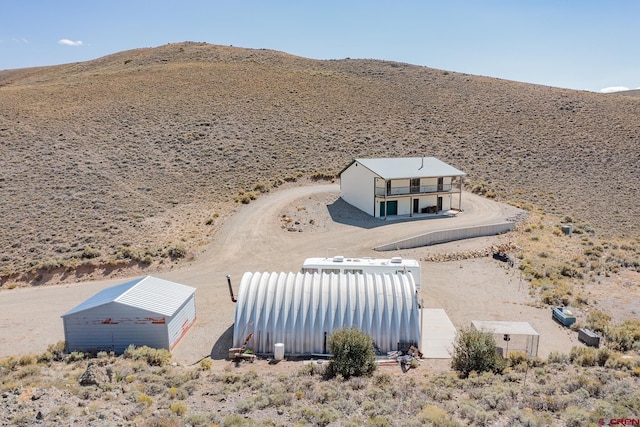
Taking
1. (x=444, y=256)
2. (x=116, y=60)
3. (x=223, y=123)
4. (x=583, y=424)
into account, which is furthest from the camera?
(x=116, y=60)

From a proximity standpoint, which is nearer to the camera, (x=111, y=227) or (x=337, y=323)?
(x=337, y=323)

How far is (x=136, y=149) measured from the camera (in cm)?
5188

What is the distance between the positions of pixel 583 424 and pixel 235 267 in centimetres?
2287

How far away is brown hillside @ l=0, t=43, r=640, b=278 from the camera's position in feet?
121

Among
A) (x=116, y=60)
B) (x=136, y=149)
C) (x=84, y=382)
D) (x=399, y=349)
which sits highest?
(x=116, y=60)

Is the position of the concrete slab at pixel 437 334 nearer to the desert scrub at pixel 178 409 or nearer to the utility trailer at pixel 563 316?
the utility trailer at pixel 563 316

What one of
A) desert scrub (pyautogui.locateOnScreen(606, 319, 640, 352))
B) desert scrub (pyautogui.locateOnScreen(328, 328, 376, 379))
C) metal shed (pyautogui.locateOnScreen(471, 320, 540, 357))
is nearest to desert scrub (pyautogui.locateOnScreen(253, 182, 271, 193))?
metal shed (pyautogui.locateOnScreen(471, 320, 540, 357))

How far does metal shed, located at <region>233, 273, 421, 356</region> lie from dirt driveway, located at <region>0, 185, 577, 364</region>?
1991 mm

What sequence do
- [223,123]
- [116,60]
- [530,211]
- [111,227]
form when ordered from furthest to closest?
[116,60] → [223,123] → [530,211] → [111,227]

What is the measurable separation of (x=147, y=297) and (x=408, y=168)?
27.2m

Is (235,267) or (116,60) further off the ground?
(116,60)

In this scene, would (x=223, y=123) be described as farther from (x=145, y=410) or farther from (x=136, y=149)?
(x=145, y=410)

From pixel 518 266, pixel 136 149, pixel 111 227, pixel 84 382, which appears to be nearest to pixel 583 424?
pixel 84 382

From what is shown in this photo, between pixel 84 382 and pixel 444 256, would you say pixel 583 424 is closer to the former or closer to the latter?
pixel 84 382
